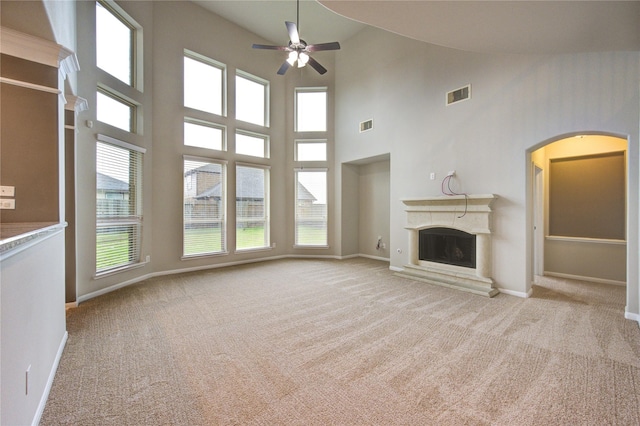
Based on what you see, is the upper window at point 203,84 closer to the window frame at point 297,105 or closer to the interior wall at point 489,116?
the window frame at point 297,105

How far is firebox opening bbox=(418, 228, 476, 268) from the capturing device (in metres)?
4.44

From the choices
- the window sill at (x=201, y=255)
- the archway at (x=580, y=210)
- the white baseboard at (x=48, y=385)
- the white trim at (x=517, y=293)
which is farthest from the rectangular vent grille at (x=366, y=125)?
the white baseboard at (x=48, y=385)

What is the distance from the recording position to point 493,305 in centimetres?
351

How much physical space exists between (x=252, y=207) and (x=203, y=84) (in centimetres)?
282

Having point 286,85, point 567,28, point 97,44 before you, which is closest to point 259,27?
point 286,85

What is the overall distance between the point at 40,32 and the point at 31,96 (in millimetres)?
531

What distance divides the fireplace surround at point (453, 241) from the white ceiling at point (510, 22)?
2.12 m

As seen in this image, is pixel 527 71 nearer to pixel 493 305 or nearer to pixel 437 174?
pixel 437 174

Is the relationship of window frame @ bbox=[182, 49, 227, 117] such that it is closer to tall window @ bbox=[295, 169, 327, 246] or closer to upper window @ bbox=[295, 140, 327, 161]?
upper window @ bbox=[295, 140, 327, 161]

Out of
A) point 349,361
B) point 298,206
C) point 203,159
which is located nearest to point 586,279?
point 349,361

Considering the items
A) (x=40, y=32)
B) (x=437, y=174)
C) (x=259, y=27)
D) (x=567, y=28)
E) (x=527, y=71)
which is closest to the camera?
(x=567, y=28)

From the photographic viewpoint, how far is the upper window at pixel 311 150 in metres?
6.93

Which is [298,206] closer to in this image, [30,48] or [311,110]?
[311,110]

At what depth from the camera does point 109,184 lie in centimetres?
407
